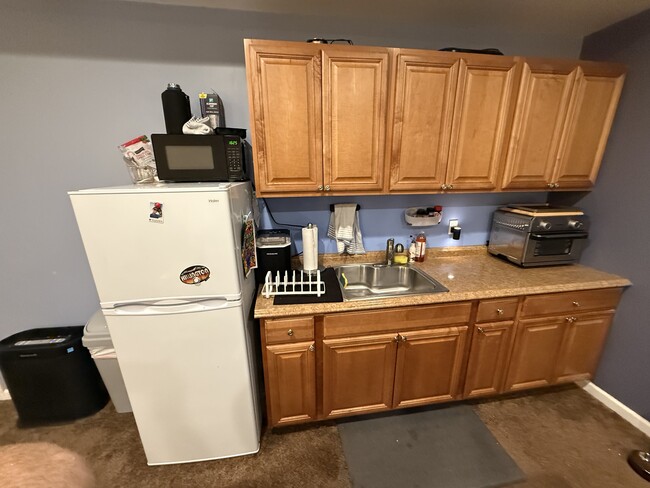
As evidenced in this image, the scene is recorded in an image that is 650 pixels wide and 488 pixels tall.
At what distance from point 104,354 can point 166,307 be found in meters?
0.88

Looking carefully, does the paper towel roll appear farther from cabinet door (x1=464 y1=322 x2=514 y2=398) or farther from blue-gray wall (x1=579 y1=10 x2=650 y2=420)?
blue-gray wall (x1=579 y1=10 x2=650 y2=420)

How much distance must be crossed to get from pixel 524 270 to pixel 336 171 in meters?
1.50

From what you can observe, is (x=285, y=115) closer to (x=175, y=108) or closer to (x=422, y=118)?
(x=175, y=108)

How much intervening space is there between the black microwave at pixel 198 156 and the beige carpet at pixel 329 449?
5.36 feet

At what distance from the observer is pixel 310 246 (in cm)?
171

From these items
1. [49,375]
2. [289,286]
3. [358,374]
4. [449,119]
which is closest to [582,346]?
[358,374]

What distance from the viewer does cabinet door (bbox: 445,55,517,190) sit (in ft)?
5.04

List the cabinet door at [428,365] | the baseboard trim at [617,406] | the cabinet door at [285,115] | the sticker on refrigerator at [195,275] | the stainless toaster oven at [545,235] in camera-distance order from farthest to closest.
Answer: the stainless toaster oven at [545,235]
the baseboard trim at [617,406]
the cabinet door at [428,365]
the cabinet door at [285,115]
the sticker on refrigerator at [195,275]

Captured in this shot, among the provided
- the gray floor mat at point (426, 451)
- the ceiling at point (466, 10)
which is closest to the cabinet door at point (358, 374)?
the gray floor mat at point (426, 451)

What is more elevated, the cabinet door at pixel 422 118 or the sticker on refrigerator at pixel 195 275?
the cabinet door at pixel 422 118

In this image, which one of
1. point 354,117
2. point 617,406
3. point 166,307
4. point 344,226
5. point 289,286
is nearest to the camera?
point 166,307

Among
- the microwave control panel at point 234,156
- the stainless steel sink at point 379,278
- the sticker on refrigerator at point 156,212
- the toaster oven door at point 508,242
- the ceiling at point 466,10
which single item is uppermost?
the ceiling at point 466,10

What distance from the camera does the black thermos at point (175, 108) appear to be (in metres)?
1.43

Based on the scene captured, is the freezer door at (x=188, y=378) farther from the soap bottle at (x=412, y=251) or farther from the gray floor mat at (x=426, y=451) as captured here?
the soap bottle at (x=412, y=251)
